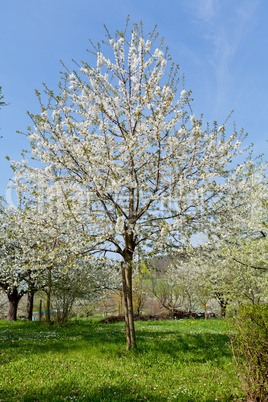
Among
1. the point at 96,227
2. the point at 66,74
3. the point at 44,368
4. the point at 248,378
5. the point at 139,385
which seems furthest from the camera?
the point at 66,74

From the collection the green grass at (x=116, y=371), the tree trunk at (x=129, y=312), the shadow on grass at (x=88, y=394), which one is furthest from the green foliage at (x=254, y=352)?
the tree trunk at (x=129, y=312)

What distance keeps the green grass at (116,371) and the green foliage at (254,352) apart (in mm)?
449

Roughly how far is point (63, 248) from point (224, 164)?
5196 mm

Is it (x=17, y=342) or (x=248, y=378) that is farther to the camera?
(x=17, y=342)

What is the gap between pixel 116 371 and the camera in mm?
5969

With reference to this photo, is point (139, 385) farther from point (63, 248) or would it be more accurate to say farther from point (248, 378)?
point (63, 248)

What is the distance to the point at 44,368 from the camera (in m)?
6.28

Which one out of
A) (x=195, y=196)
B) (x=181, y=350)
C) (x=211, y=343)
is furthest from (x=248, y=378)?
(x=211, y=343)

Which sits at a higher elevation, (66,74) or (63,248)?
(66,74)

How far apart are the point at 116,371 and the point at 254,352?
125 inches

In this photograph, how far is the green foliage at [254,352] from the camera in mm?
4297

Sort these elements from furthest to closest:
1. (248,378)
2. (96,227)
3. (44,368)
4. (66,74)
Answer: (66,74)
(96,227)
(44,368)
(248,378)

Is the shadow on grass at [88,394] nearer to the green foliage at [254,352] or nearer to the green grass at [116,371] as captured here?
the green grass at [116,371]

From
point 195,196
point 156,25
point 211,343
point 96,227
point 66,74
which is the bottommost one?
point 211,343
